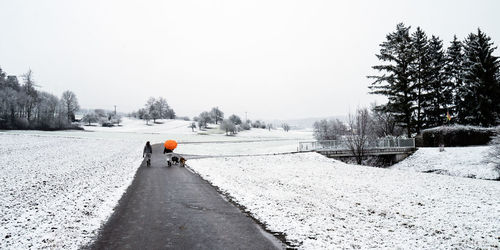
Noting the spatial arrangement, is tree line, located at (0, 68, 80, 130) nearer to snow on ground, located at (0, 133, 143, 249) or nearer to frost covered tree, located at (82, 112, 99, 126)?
frost covered tree, located at (82, 112, 99, 126)

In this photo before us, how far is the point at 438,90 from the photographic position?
35.0 meters

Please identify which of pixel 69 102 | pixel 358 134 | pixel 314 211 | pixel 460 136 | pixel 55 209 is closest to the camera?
pixel 55 209

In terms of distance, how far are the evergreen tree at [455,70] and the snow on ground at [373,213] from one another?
26.2m

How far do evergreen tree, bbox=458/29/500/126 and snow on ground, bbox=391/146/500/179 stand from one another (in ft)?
28.0

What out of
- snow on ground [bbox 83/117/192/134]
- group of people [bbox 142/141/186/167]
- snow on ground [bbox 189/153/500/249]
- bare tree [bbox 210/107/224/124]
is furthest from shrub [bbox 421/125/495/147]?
bare tree [bbox 210/107/224/124]

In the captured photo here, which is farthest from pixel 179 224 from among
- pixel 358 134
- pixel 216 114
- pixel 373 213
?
pixel 216 114

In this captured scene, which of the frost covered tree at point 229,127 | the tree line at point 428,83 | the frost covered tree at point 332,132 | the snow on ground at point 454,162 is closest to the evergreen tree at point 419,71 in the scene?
the tree line at point 428,83

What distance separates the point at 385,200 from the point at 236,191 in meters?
5.61

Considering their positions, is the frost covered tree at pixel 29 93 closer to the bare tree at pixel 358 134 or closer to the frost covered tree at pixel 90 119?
the frost covered tree at pixel 90 119

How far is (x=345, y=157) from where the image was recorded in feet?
94.8

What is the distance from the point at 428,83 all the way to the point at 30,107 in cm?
9250

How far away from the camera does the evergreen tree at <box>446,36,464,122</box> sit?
34.1 m

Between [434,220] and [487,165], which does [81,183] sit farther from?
[487,165]

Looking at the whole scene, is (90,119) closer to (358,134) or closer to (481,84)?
(358,134)
